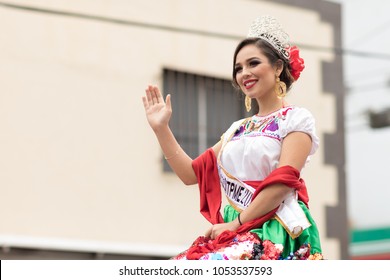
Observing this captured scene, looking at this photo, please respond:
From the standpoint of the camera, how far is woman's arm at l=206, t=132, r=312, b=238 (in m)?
3.65

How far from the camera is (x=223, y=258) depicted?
11.8 ft

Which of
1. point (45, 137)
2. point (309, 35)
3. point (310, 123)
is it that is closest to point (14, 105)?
point (45, 137)

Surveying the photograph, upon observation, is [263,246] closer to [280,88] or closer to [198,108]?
[280,88]

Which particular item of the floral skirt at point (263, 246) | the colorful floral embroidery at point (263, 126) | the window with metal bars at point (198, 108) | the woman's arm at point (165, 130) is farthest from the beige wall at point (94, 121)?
the floral skirt at point (263, 246)

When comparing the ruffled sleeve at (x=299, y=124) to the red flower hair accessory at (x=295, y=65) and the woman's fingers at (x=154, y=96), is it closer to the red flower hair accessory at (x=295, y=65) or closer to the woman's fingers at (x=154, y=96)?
the red flower hair accessory at (x=295, y=65)

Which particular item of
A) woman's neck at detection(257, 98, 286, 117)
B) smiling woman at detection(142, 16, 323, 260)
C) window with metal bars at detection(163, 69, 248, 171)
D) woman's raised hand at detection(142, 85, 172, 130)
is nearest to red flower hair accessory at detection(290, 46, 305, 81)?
smiling woman at detection(142, 16, 323, 260)

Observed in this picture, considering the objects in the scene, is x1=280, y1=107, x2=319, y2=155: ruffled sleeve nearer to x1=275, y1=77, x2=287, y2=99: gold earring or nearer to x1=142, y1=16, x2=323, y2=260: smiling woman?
x1=142, y1=16, x2=323, y2=260: smiling woman

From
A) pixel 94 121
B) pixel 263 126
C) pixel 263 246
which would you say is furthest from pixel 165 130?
pixel 94 121

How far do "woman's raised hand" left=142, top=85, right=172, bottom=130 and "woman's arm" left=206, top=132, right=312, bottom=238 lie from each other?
0.49m

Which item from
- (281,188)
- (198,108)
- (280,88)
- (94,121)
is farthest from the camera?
(198,108)

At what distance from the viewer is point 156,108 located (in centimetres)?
397

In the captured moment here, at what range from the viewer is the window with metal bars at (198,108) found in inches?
470

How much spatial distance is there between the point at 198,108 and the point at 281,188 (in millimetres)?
8574
